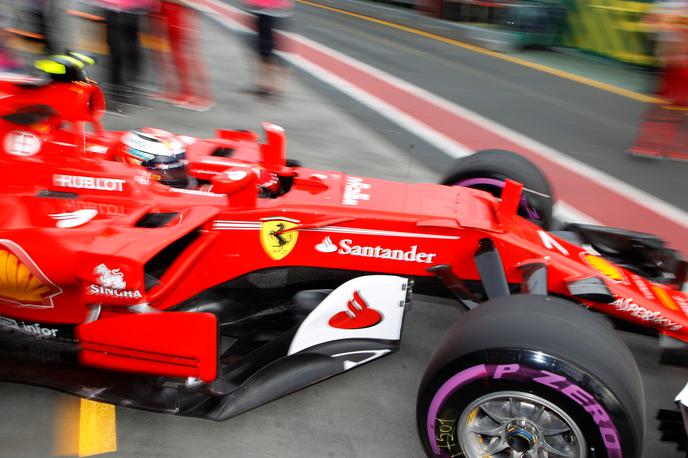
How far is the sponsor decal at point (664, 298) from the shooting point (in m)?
3.17

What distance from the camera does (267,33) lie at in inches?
309

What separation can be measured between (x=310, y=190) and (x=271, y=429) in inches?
47.6

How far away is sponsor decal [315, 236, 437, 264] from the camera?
10.7ft

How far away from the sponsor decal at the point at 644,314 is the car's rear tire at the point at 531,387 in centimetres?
51

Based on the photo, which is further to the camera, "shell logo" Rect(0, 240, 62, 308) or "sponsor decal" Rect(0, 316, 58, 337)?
"sponsor decal" Rect(0, 316, 58, 337)

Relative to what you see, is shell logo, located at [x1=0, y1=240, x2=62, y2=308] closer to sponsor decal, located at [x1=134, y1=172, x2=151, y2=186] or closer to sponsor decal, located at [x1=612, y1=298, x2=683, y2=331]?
sponsor decal, located at [x1=134, y1=172, x2=151, y2=186]

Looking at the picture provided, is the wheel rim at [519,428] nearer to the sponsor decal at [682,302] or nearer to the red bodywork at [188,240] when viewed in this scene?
the red bodywork at [188,240]

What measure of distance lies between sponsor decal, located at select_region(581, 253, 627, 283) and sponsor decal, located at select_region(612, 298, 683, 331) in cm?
17

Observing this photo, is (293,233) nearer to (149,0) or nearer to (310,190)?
(310,190)

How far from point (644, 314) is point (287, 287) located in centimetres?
171

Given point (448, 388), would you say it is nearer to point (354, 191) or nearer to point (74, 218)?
point (354, 191)

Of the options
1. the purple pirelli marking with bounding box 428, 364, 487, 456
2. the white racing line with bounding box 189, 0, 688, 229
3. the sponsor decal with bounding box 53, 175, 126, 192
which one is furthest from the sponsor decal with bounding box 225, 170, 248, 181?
the white racing line with bounding box 189, 0, 688, 229

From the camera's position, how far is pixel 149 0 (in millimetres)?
7473

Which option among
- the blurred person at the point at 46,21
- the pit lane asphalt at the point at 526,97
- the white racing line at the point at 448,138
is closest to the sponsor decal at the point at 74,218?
the white racing line at the point at 448,138
